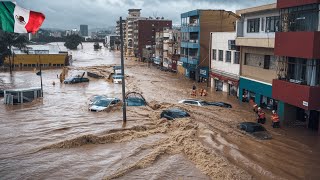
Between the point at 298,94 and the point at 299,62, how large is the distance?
267 cm

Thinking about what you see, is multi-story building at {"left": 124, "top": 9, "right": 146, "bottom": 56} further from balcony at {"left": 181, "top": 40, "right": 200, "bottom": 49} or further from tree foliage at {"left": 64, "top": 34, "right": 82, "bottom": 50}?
balcony at {"left": 181, "top": 40, "right": 200, "bottom": 49}

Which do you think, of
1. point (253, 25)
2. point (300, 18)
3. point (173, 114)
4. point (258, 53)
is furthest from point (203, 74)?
point (300, 18)

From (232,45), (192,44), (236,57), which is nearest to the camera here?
(236,57)

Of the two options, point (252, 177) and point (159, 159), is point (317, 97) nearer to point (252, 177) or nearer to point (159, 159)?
point (252, 177)

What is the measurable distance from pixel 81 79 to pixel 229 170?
41.8m

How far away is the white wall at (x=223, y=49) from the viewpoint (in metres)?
40.3

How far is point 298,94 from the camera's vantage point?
23.4 meters

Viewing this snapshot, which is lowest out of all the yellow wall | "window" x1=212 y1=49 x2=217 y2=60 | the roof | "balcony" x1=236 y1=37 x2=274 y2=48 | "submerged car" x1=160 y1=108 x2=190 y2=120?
"submerged car" x1=160 y1=108 x2=190 y2=120

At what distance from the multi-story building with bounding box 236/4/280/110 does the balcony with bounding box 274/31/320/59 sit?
15.5ft

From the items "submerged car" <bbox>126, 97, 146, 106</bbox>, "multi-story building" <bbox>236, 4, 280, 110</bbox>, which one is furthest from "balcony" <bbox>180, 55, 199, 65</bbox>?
"submerged car" <bbox>126, 97, 146, 106</bbox>

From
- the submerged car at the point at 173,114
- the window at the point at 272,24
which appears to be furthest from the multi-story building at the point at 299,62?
the submerged car at the point at 173,114

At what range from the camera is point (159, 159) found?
18.4 metres

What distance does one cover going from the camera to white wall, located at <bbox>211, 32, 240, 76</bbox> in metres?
40.3

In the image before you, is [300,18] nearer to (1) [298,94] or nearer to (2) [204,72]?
(1) [298,94]
